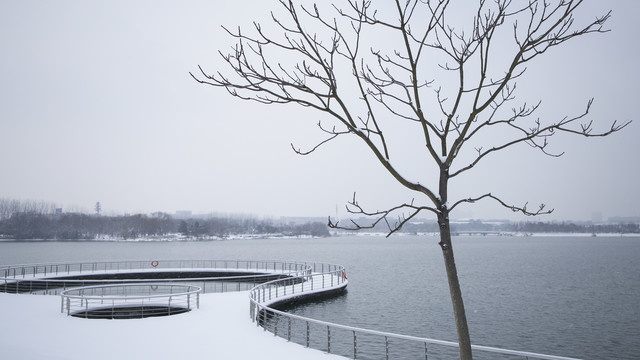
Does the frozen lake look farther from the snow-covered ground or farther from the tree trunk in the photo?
the tree trunk

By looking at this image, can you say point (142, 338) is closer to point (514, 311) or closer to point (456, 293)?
point (456, 293)

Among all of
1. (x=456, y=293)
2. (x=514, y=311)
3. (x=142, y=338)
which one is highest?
(x=456, y=293)

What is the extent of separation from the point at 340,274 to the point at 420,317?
424 inches

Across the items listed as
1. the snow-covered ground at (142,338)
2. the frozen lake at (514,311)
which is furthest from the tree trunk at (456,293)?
the frozen lake at (514,311)

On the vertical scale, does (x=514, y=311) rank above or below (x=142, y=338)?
below

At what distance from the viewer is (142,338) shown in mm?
14602

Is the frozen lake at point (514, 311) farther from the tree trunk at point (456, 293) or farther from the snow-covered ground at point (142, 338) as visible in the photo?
the tree trunk at point (456, 293)

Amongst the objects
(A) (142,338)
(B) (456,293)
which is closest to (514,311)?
(A) (142,338)

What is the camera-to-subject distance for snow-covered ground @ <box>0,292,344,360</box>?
41.2 feet

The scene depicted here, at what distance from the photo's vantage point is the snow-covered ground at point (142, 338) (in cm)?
1255

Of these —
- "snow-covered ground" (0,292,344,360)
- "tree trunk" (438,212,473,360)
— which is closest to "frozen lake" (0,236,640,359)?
"snow-covered ground" (0,292,344,360)

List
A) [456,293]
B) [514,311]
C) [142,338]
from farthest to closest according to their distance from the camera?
[514,311] → [142,338] → [456,293]

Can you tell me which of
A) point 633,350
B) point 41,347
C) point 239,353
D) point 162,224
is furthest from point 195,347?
point 162,224

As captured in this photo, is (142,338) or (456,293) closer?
(456,293)
